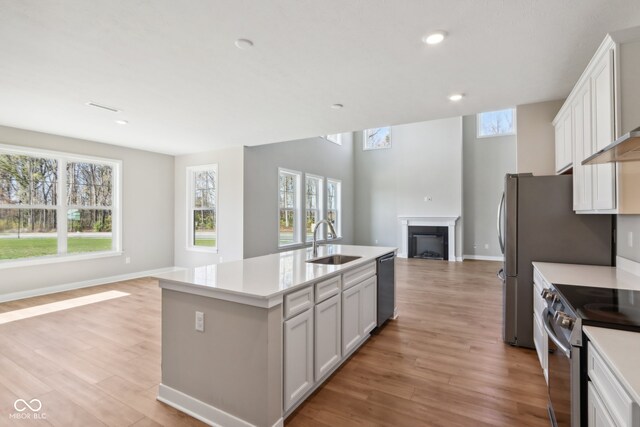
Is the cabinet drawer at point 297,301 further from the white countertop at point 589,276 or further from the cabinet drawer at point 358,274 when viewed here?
the white countertop at point 589,276

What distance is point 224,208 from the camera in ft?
19.8

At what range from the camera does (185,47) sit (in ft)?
7.75

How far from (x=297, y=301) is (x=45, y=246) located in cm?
606

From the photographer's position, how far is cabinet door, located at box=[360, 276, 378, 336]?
2963 millimetres

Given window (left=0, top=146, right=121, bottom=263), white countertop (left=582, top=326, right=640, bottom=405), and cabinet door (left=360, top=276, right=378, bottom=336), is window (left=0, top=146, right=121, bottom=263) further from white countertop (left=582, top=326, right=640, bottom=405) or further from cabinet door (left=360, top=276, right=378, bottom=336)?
white countertop (left=582, top=326, right=640, bottom=405)

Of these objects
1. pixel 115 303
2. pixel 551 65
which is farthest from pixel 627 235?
pixel 115 303

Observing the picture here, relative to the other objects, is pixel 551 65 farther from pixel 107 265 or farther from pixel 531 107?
pixel 107 265

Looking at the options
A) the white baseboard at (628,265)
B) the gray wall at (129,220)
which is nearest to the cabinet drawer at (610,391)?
the white baseboard at (628,265)

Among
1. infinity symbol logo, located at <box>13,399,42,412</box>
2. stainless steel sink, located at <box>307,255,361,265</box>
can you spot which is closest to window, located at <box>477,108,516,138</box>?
stainless steel sink, located at <box>307,255,361,265</box>

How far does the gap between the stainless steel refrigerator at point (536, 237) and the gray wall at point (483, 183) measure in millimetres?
5828

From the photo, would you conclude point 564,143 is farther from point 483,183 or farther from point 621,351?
point 483,183

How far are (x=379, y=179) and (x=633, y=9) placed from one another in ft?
25.8

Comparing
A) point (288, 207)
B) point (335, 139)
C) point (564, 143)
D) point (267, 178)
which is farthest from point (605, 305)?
point (335, 139)

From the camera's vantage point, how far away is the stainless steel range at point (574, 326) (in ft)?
4.24
